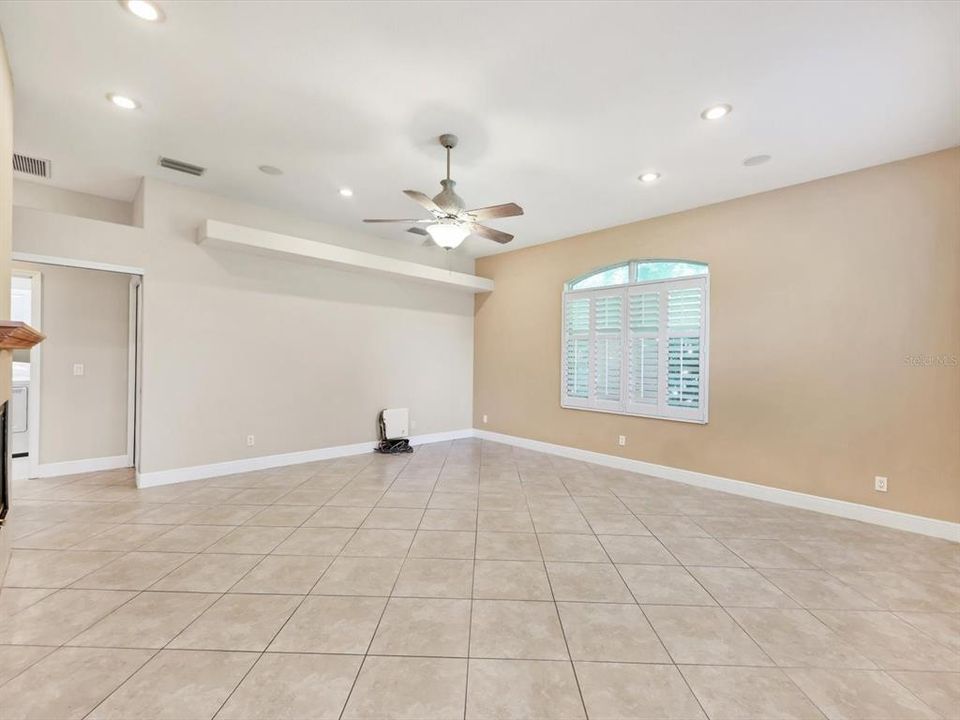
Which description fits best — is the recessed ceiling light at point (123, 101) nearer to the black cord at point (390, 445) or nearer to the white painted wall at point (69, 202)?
the white painted wall at point (69, 202)

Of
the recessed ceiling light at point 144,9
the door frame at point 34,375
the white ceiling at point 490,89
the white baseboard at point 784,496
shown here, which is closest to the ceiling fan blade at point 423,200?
the white ceiling at point 490,89

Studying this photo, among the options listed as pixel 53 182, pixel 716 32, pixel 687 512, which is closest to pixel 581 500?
pixel 687 512

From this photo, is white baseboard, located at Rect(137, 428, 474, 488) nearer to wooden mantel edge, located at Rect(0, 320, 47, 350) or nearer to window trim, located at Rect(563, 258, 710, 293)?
wooden mantel edge, located at Rect(0, 320, 47, 350)

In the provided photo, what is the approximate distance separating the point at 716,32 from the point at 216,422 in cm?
549

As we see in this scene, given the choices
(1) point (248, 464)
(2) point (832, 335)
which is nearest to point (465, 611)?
(1) point (248, 464)

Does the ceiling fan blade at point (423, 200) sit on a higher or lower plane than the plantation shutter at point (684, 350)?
higher

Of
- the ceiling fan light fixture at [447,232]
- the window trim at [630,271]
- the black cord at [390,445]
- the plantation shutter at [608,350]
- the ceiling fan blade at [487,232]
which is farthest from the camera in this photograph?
the black cord at [390,445]

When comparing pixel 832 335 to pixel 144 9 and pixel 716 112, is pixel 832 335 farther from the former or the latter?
pixel 144 9

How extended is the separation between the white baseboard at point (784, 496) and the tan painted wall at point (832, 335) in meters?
0.07

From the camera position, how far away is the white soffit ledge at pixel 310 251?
4247 mm

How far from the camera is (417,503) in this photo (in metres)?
3.90

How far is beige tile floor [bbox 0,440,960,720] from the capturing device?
1682mm

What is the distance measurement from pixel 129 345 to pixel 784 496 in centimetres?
744

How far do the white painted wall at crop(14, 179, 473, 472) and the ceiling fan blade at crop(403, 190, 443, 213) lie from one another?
2.79 m
